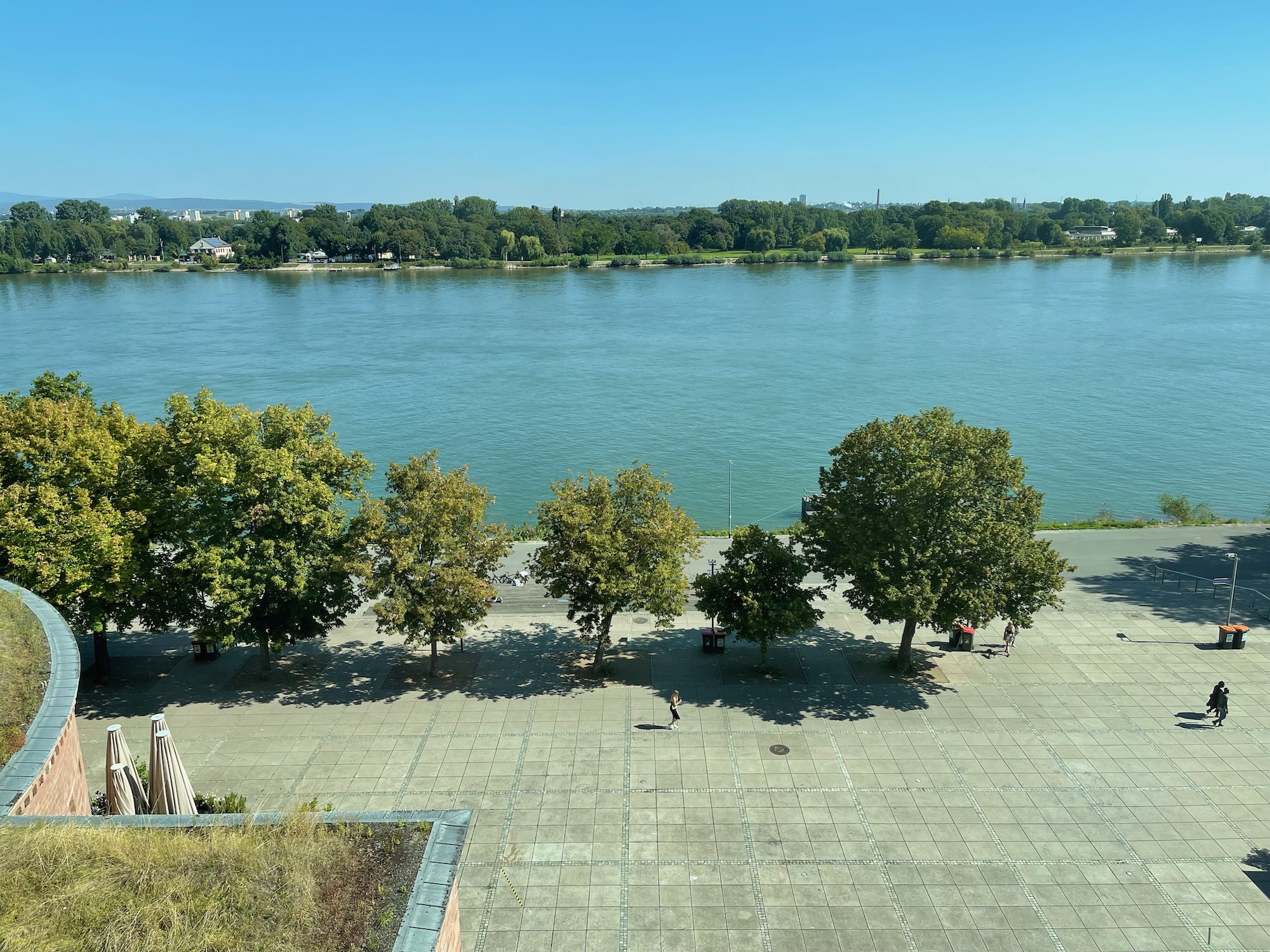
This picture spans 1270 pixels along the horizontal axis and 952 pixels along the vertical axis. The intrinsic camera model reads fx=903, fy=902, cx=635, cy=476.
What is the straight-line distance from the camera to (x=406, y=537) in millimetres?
21656

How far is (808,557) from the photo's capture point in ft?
77.5

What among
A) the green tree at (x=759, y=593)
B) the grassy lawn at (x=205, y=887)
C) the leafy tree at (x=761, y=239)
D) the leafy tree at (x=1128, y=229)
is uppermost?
the leafy tree at (x=1128, y=229)

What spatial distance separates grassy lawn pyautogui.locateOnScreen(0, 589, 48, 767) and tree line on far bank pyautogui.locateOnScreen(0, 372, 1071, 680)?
4.18m

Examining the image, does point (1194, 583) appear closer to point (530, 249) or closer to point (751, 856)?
point (751, 856)

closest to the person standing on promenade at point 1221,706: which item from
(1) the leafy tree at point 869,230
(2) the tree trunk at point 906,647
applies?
(2) the tree trunk at point 906,647

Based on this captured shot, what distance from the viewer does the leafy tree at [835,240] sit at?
17832 centimetres

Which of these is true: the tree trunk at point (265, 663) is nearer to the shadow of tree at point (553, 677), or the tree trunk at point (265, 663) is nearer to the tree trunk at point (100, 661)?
the shadow of tree at point (553, 677)

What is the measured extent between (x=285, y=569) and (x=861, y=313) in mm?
93836

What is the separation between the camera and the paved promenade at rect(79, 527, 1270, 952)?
48.6 feet

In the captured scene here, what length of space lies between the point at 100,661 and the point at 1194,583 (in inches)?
1264

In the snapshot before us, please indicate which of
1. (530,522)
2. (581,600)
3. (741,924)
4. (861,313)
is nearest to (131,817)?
(741,924)

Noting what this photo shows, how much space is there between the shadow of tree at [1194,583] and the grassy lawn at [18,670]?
2720cm

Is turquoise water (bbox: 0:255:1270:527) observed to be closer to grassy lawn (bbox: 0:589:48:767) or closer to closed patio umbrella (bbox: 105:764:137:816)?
grassy lawn (bbox: 0:589:48:767)

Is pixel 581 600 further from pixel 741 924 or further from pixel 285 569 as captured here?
pixel 741 924
